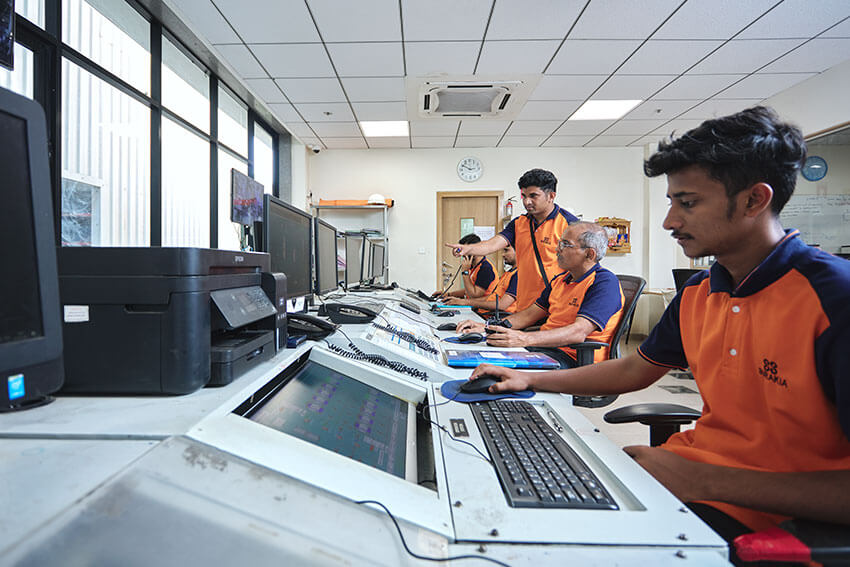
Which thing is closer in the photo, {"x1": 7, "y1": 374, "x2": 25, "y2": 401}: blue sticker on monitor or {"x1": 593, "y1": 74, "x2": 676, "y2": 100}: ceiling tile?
{"x1": 7, "y1": 374, "x2": 25, "y2": 401}: blue sticker on monitor

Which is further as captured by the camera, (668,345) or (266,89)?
(266,89)

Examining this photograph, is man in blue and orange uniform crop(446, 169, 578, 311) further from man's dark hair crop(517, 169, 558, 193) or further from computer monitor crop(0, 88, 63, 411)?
computer monitor crop(0, 88, 63, 411)

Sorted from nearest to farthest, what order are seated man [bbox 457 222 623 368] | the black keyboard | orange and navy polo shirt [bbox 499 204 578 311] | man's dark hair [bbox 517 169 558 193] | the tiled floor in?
the black keyboard → seated man [bbox 457 222 623 368] → the tiled floor → man's dark hair [bbox 517 169 558 193] → orange and navy polo shirt [bbox 499 204 578 311]

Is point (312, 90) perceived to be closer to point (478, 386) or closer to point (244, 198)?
point (244, 198)

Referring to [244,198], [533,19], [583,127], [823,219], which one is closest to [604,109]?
[583,127]

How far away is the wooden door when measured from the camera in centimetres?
613

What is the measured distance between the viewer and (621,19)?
2947 millimetres

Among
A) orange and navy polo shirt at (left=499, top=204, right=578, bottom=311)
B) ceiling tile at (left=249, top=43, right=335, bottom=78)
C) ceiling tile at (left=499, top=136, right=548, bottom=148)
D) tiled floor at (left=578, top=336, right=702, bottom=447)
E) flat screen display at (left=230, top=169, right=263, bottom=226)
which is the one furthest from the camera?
ceiling tile at (left=499, top=136, right=548, bottom=148)

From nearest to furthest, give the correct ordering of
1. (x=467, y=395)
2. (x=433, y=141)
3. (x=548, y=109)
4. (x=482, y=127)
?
(x=467, y=395), (x=548, y=109), (x=482, y=127), (x=433, y=141)

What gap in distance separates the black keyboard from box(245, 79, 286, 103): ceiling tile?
4130 millimetres

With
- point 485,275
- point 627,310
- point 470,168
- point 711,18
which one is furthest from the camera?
point 470,168

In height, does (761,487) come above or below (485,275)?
A: below

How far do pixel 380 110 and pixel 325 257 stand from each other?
3062 mm

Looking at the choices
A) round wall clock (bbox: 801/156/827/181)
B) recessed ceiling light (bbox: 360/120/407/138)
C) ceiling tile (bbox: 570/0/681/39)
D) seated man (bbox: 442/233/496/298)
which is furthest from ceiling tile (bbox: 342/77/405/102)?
round wall clock (bbox: 801/156/827/181)
